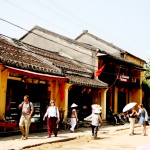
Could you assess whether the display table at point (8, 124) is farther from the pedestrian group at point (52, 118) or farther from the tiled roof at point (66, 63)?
the tiled roof at point (66, 63)

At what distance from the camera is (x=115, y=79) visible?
28734 millimetres

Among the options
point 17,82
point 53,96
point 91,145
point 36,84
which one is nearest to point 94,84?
point 53,96

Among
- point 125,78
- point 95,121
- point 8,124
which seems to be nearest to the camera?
point 8,124

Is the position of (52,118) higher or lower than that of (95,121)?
higher

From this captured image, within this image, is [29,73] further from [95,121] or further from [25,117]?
[95,121]

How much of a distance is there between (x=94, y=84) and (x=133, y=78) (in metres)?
11.0

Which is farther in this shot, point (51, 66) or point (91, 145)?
point (51, 66)

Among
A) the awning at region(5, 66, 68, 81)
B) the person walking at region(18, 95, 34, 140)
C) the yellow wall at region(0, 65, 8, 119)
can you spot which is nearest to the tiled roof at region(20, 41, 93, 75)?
the awning at region(5, 66, 68, 81)

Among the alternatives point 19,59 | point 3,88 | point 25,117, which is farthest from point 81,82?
point 25,117

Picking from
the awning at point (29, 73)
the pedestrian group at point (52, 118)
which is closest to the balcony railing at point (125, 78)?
the pedestrian group at point (52, 118)

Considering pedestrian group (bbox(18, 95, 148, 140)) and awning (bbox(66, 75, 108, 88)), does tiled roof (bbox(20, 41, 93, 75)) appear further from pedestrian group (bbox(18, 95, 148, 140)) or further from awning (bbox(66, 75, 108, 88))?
pedestrian group (bbox(18, 95, 148, 140))

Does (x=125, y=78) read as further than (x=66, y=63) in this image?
Yes

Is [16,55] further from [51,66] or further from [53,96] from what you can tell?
[53,96]

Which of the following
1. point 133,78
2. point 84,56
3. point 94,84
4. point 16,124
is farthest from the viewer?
point 133,78
